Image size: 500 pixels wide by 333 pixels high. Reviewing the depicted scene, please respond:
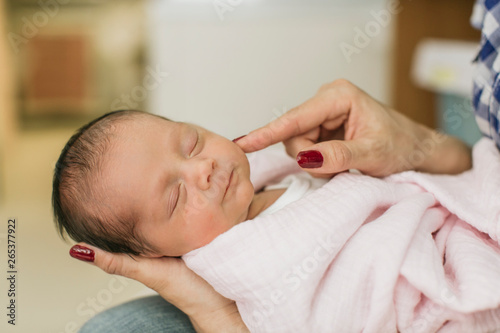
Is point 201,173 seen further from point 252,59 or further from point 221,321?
point 252,59

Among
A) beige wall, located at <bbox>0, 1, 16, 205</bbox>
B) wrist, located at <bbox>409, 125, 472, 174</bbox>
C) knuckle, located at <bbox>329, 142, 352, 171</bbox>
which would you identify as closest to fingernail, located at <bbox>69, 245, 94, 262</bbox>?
knuckle, located at <bbox>329, 142, 352, 171</bbox>

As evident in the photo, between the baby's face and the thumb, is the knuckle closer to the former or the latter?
the thumb

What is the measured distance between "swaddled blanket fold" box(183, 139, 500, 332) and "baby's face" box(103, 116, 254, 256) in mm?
52

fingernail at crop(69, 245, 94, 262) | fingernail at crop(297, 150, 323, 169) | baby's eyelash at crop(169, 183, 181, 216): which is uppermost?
fingernail at crop(297, 150, 323, 169)

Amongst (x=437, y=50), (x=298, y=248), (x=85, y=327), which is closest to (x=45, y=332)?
(x=85, y=327)

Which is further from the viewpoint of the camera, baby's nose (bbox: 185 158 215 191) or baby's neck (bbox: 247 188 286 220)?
baby's neck (bbox: 247 188 286 220)

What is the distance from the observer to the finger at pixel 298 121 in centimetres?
95

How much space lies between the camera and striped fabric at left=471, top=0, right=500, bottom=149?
908mm

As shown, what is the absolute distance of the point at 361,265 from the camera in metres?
0.73

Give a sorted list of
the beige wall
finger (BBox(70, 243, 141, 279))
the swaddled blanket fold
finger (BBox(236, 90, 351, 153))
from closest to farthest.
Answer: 1. the swaddled blanket fold
2. finger (BBox(70, 243, 141, 279))
3. finger (BBox(236, 90, 351, 153))
4. the beige wall

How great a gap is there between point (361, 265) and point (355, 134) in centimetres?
33

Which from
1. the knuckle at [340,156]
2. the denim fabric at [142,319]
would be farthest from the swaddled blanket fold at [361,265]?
the denim fabric at [142,319]

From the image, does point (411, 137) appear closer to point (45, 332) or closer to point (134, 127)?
point (134, 127)

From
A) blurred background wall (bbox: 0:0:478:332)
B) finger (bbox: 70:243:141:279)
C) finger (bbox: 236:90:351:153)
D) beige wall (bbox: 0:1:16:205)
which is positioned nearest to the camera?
finger (bbox: 70:243:141:279)
